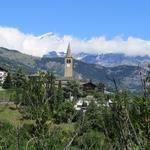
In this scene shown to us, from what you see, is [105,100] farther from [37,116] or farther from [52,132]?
[52,132]

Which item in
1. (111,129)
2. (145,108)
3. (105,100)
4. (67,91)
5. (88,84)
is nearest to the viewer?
(145,108)

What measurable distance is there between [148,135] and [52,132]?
6332 mm

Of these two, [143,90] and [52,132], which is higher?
[143,90]

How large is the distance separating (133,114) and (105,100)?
66 cm

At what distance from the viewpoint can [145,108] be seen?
6.84 m

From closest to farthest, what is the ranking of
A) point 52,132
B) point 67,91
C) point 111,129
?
point 111,129, point 52,132, point 67,91

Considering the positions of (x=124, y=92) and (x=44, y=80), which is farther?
(x=44, y=80)

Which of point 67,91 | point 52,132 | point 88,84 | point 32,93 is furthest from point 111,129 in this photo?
point 88,84

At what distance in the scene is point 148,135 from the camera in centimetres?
649

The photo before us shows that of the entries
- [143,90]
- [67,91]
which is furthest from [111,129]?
[67,91]

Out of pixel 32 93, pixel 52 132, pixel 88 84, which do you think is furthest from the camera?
pixel 88 84

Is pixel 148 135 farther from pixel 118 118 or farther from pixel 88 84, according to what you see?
pixel 88 84

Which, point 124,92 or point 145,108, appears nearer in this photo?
point 145,108

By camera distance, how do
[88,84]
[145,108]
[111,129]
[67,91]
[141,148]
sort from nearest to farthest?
[141,148]
[145,108]
[111,129]
[67,91]
[88,84]
